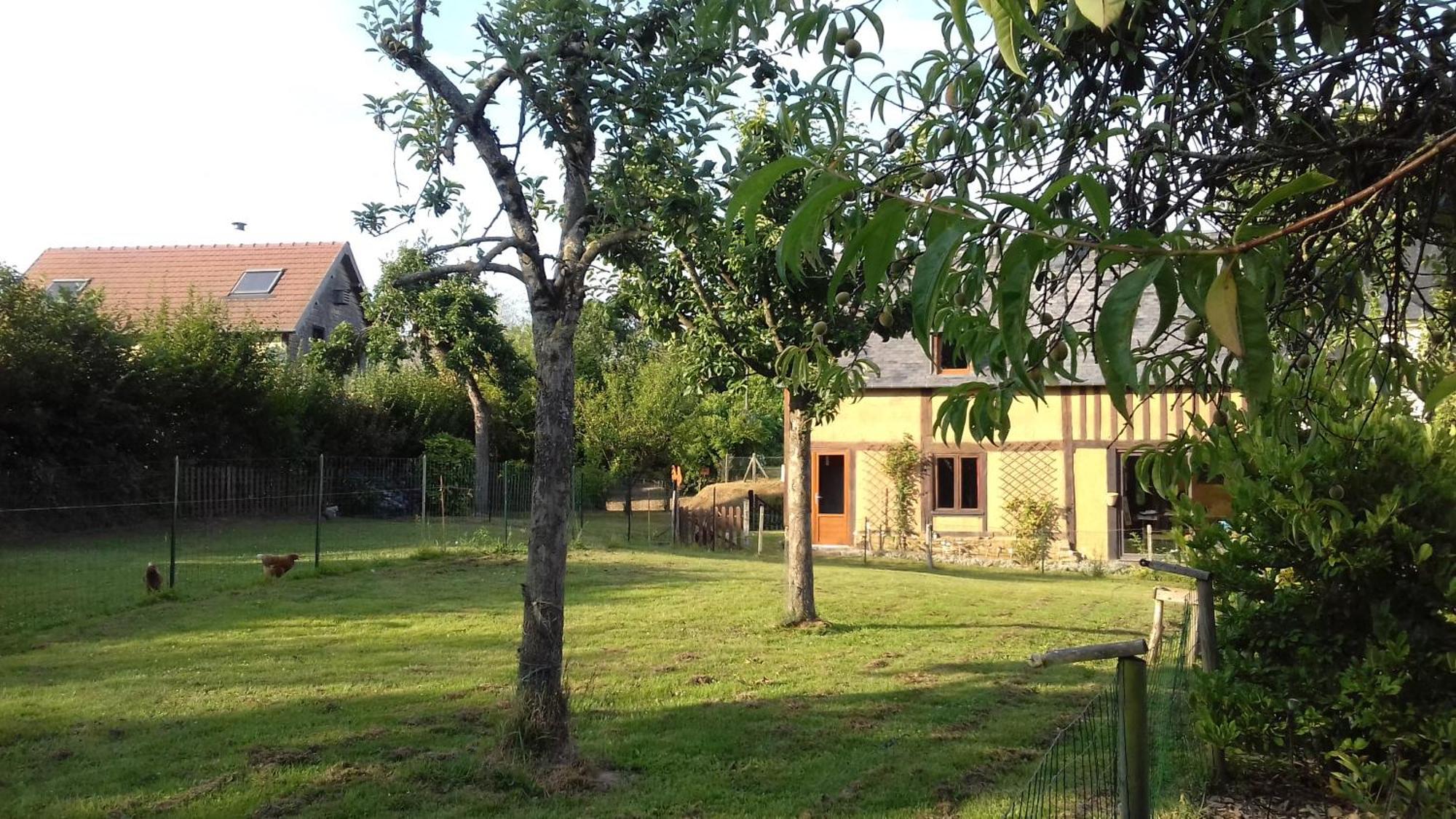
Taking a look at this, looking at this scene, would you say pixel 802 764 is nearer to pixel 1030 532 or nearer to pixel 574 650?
pixel 574 650

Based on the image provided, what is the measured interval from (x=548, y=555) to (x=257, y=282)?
2907 cm

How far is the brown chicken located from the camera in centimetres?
1234

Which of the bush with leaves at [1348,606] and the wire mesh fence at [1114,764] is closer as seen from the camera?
the bush with leaves at [1348,606]

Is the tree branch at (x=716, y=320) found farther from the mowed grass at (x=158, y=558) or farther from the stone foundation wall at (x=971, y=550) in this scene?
the stone foundation wall at (x=971, y=550)

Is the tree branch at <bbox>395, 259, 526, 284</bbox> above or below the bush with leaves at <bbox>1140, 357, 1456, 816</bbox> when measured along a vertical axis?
above

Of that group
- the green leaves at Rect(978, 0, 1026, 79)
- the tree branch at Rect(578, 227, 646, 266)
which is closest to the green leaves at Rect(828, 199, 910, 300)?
the green leaves at Rect(978, 0, 1026, 79)

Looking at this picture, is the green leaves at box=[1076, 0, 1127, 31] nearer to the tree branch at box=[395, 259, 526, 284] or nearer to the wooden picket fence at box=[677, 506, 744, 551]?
the tree branch at box=[395, 259, 526, 284]

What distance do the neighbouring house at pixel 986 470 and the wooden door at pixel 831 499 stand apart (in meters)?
0.04

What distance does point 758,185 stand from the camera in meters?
1.29

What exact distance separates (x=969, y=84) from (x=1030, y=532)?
54.8ft

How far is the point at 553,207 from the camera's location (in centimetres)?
802

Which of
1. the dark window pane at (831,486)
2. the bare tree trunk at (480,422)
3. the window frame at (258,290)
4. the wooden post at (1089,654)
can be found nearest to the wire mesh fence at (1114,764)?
the wooden post at (1089,654)

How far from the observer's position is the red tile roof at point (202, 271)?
29.6 meters

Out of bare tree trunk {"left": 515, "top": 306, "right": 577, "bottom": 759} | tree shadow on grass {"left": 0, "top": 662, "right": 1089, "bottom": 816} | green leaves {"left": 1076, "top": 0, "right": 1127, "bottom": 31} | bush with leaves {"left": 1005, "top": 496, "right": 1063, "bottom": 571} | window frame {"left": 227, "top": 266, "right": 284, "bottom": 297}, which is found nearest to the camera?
green leaves {"left": 1076, "top": 0, "right": 1127, "bottom": 31}
